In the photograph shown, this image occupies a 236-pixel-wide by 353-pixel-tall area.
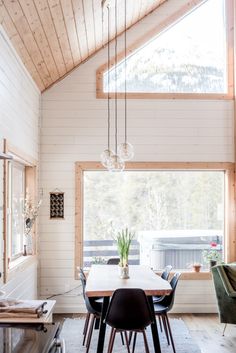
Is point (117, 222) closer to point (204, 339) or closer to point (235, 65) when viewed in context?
point (204, 339)

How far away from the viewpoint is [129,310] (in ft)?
11.9

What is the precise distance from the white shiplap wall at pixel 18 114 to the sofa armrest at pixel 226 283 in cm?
235

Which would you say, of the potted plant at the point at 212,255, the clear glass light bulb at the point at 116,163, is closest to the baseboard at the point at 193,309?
the potted plant at the point at 212,255

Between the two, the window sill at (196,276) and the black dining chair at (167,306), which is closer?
the black dining chair at (167,306)

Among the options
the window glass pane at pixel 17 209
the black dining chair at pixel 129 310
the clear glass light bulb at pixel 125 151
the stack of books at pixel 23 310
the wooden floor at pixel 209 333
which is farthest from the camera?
the window glass pane at pixel 17 209

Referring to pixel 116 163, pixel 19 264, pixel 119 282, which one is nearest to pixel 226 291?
pixel 119 282

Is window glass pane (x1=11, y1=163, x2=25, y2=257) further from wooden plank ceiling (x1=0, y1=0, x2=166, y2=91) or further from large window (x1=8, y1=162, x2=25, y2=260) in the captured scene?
wooden plank ceiling (x1=0, y1=0, x2=166, y2=91)

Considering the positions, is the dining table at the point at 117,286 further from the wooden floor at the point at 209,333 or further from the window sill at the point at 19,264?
the wooden floor at the point at 209,333

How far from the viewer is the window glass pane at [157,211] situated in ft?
20.8

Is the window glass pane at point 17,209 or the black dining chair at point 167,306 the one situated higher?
the window glass pane at point 17,209

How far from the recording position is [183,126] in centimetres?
632

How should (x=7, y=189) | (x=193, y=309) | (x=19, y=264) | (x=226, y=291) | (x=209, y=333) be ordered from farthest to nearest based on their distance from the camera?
(x=193, y=309)
(x=209, y=333)
(x=226, y=291)
(x=19, y=264)
(x=7, y=189)

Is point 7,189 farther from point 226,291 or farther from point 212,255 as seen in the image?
point 212,255

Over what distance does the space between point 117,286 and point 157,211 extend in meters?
2.57
